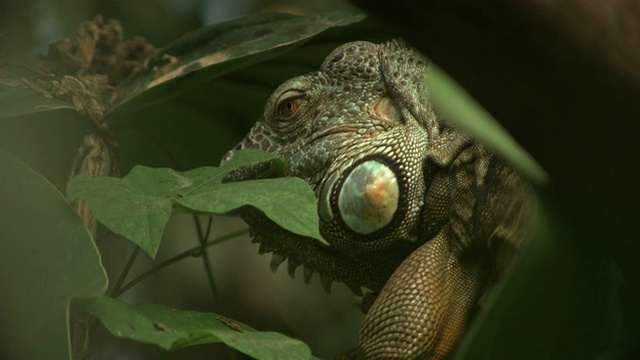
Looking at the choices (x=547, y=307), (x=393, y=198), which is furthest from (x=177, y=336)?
(x=393, y=198)

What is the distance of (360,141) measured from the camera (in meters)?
1.64

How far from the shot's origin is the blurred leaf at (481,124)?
73 centimetres

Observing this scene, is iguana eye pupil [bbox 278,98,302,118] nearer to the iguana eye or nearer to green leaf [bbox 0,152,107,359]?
the iguana eye

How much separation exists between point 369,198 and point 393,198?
0.05 m

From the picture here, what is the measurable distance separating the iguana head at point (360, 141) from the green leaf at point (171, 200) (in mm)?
339

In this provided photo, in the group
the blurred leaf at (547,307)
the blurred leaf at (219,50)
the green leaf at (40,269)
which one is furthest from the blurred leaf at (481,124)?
the blurred leaf at (219,50)

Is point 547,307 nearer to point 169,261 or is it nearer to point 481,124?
point 481,124

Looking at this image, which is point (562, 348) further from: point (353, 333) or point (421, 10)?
point (353, 333)

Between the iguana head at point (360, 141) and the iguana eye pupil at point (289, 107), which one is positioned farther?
the iguana eye pupil at point (289, 107)

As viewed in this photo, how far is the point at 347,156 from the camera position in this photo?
1612mm

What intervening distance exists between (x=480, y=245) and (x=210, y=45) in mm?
804

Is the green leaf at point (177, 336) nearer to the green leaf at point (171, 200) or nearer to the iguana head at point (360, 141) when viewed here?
the green leaf at point (171, 200)

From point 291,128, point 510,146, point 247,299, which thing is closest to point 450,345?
point 291,128

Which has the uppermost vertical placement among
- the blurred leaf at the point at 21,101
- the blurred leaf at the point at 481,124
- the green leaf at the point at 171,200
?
the blurred leaf at the point at 481,124
